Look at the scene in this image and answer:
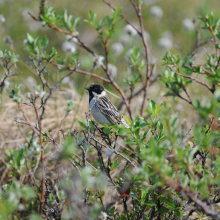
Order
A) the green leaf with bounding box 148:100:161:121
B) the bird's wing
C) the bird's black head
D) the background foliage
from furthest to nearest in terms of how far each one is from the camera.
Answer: the bird's black head → the bird's wing → the green leaf with bounding box 148:100:161:121 → the background foliage

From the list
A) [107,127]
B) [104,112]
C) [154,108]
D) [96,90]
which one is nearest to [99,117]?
[104,112]

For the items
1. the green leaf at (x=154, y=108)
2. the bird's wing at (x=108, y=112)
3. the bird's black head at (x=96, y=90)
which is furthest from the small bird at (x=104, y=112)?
the green leaf at (x=154, y=108)

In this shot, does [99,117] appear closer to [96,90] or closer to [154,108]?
[96,90]

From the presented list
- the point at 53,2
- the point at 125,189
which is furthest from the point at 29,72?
the point at 125,189

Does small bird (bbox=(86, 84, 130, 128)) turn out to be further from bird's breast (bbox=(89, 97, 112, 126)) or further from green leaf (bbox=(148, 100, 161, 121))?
green leaf (bbox=(148, 100, 161, 121))

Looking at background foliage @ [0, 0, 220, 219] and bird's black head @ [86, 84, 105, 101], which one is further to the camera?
bird's black head @ [86, 84, 105, 101]

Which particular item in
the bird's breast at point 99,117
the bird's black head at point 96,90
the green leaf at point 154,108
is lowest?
the green leaf at point 154,108

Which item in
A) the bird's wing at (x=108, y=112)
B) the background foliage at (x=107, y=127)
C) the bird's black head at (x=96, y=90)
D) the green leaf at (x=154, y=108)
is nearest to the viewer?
the background foliage at (x=107, y=127)

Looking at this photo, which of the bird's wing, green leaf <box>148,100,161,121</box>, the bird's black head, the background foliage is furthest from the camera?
the bird's black head

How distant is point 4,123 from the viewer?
4570 mm

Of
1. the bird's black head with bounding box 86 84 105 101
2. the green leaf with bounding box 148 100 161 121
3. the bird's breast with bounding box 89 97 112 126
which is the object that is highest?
the bird's black head with bounding box 86 84 105 101

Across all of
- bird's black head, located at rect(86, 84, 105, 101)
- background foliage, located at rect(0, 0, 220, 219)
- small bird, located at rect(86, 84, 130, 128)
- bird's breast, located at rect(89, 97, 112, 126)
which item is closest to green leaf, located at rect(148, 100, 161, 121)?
background foliage, located at rect(0, 0, 220, 219)

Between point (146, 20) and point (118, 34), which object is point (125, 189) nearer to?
point (118, 34)

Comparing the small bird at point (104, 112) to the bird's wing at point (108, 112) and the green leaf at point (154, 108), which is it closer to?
the bird's wing at point (108, 112)
